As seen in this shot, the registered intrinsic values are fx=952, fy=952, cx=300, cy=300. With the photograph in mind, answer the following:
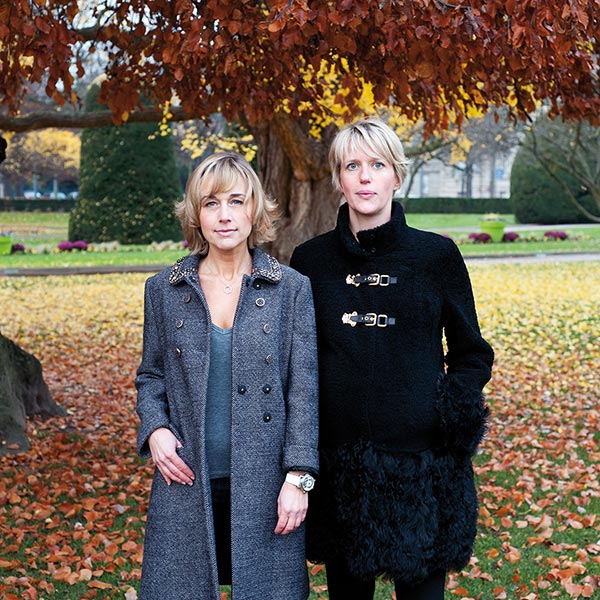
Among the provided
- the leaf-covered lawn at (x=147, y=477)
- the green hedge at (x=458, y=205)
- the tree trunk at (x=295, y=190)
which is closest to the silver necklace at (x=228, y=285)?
the leaf-covered lawn at (x=147, y=477)

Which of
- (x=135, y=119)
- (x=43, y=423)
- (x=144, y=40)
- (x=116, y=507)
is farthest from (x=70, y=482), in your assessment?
(x=135, y=119)

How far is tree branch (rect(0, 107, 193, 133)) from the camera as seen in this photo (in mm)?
7992

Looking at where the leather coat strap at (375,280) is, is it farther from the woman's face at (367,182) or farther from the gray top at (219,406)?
the gray top at (219,406)

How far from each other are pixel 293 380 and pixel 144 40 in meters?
3.92

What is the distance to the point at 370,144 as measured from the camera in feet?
8.71

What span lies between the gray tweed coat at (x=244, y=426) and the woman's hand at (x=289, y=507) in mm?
34

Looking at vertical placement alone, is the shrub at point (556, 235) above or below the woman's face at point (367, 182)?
below

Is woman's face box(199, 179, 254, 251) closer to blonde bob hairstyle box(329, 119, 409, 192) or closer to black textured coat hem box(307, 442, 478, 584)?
blonde bob hairstyle box(329, 119, 409, 192)

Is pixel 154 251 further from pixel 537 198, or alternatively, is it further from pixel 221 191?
pixel 221 191

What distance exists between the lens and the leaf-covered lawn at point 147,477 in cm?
447

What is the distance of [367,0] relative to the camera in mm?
3795

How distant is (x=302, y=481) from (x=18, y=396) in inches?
195

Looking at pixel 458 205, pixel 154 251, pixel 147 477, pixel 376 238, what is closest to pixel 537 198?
pixel 458 205

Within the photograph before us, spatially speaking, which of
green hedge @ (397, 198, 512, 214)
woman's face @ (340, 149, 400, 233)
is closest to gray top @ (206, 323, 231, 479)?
woman's face @ (340, 149, 400, 233)
